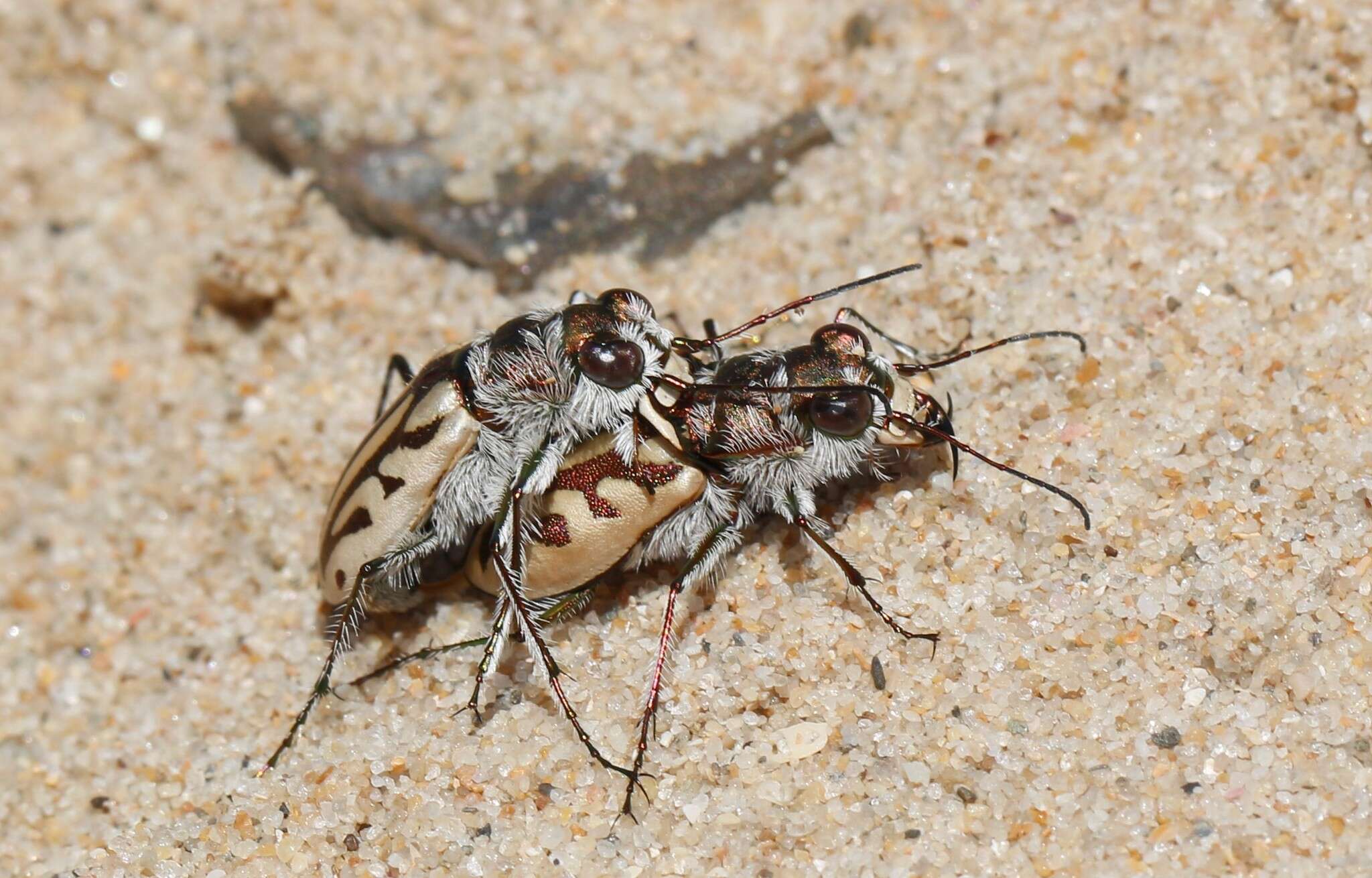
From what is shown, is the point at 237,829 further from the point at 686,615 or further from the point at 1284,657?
the point at 1284,657

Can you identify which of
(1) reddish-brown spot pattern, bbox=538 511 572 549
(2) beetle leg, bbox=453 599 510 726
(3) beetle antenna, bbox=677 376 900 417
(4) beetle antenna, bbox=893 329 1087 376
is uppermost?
(3) beetle antenna, bbox=677 376 900 417

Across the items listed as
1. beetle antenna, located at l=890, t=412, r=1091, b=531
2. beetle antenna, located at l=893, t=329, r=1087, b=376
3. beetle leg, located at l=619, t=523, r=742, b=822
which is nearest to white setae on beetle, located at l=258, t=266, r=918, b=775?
beetle leg, located at l=619, t=523, r=742, b=822

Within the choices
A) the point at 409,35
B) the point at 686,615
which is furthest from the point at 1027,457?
the point at 409,35

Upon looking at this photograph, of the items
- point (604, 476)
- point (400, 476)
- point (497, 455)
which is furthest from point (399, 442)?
point (604, 476)

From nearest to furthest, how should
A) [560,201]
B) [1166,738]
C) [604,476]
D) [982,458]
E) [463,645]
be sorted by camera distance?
1. [1166,738]
2. [982,458]
3. [604,476]
4. [463,645]
5. [560,201]

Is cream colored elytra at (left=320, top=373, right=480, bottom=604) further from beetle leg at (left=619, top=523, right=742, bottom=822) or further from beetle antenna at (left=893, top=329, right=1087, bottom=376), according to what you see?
beetle antenna at (left=893, top=329, right=1087, bottom=376)

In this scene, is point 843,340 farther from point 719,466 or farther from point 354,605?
point 354,605

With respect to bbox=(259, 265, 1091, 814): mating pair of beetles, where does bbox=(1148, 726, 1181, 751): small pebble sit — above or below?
below

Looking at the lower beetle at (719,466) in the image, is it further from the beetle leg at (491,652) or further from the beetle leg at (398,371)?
the beetle leg at (398,371)
